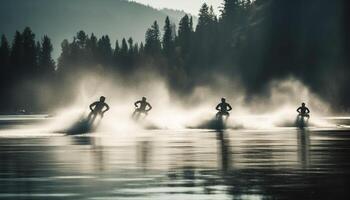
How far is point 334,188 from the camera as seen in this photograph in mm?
→ 17641

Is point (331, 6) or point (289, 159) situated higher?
point (331, 6)

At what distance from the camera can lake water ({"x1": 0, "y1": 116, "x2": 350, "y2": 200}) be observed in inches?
674

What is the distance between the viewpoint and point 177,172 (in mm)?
21766

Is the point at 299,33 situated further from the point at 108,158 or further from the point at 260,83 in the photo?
the point at 108,158

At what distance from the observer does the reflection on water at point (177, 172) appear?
1716 cm

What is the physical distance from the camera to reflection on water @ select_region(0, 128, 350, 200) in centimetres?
1716

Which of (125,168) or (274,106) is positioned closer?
(125,168)

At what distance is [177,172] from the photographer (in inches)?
857

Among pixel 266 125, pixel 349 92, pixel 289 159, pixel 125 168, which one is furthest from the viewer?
pixel 349 92

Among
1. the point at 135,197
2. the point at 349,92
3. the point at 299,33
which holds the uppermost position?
the point at 299,33

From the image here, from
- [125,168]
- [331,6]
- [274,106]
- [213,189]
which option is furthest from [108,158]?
[331,6]

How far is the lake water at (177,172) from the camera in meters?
17.1

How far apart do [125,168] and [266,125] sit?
38.2m

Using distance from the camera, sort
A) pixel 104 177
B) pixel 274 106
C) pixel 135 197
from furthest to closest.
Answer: pixel 274 106 → pixel 104 177 → pixel 135 197
